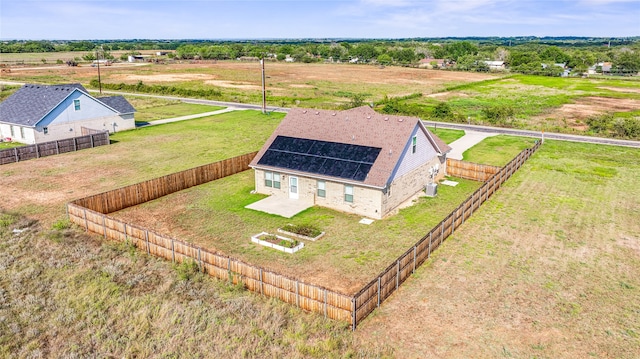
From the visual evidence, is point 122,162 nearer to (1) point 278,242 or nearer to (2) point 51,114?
(2) point 51,114

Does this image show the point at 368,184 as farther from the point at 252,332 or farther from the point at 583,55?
the point at 583,55

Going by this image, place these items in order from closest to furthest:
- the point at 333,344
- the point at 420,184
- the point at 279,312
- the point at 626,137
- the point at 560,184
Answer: the point at 333,344, the point at 279,312, the point at 420,184, the point at 560,184, the point at 626,137

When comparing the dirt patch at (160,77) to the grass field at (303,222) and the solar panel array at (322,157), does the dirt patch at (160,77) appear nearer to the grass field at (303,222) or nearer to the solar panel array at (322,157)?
the grass field at (303,222)

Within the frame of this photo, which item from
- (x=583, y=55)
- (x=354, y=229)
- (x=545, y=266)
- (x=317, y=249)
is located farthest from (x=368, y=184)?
(x=583, y=55)

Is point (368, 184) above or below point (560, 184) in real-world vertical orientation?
above

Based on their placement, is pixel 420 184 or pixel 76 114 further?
pixel 76 114

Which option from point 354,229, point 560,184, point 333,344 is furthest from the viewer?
point 560,184

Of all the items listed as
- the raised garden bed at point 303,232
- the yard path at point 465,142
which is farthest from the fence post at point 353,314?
the yard path at point 465,142

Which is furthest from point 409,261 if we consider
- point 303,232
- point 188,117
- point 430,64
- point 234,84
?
point 430,64
